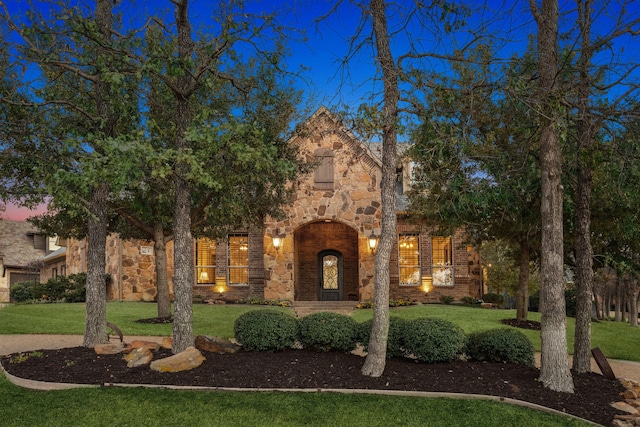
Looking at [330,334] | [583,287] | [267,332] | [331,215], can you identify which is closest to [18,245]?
[331,215]

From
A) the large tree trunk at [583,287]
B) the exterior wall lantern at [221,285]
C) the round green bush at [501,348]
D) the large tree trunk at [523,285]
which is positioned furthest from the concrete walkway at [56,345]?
the exterior wall lantern at [221,285]

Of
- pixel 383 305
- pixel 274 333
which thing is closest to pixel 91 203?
pixel 274 333

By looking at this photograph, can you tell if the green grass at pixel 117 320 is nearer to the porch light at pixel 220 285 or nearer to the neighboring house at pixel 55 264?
the porch light at pixel 220 285

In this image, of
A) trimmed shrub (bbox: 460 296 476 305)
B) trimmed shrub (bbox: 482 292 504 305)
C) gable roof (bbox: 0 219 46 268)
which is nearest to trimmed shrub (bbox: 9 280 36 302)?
gable roof (bbox: 0 219 46 268)

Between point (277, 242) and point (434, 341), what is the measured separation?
12971 mm

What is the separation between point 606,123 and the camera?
8672mm

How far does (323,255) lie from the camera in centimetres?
2458

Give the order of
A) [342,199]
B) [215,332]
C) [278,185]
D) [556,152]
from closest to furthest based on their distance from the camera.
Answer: [556,152] → [278,185] → [215,332] → [342,199]

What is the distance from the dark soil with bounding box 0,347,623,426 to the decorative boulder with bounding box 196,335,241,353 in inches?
8.8

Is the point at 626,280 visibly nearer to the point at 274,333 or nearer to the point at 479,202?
the point at 479,202

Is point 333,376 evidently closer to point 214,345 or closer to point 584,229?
point 214,345

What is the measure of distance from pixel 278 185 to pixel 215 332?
14.3 feet

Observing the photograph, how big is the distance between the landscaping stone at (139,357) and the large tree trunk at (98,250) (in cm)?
144

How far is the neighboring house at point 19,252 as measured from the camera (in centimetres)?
3375
